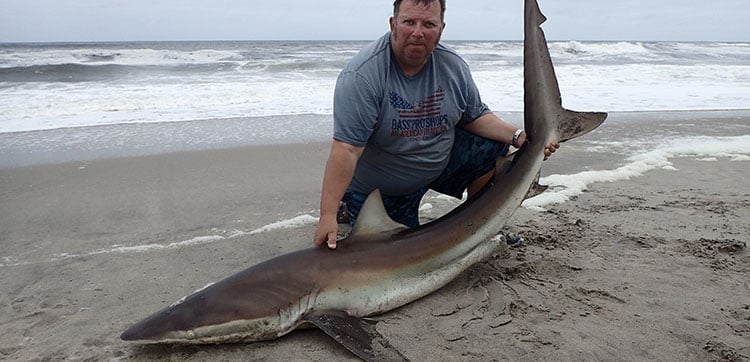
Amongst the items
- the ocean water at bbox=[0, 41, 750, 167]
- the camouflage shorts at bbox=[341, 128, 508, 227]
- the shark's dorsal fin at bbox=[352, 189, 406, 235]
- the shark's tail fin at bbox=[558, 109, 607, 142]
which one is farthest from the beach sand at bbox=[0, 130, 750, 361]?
the ocean water at bbox=[0, 41, 750, 167]

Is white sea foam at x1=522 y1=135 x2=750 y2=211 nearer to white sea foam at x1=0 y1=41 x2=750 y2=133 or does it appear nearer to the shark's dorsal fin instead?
the shark's dorsal fin

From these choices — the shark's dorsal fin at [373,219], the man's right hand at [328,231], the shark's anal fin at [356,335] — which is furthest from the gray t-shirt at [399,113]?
the shark's anal fin at [356,335]

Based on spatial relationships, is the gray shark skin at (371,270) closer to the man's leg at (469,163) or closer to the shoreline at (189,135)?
the man's leg at (469,163)

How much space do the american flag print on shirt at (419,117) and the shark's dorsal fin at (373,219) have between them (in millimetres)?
429

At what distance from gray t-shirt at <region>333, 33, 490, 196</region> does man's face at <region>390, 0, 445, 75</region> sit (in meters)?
0.12

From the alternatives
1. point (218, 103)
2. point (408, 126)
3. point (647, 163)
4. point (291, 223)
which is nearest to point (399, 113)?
point (408, 126)

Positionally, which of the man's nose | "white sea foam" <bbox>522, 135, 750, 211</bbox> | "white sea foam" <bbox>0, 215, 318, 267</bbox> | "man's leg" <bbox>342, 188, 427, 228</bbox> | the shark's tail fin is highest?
the man's nose

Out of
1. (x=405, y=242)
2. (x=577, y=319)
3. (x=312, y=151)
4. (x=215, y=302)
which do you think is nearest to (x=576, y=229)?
(x=577, y=319)

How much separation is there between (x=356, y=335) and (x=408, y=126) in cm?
116

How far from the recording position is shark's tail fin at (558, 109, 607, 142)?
121 inches

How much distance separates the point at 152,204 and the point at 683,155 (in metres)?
5.33

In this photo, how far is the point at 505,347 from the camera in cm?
249

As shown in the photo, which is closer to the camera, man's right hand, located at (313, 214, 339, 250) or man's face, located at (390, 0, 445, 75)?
man's right hand, located at (313, 214, 339, 250)

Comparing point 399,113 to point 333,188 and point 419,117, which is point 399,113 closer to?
point 419,117
